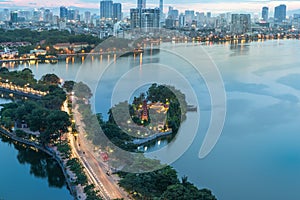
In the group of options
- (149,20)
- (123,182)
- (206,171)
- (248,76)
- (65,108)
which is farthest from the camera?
(149,20)

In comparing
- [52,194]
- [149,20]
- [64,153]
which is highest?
[149,20]

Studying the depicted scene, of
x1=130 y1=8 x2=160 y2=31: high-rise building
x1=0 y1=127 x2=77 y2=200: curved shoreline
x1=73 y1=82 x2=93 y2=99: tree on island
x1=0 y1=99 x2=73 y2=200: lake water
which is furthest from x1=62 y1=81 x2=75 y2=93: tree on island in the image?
x1=130 y1=8 x2=160 y2=31: high-rise building

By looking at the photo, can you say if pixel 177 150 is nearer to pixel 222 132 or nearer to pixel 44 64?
pixel 222 132

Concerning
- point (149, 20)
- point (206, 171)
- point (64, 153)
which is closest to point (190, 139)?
point (206, 171)

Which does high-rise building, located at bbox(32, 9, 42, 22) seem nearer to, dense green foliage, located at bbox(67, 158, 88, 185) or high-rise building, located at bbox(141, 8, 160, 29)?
high-rise building, located at bbox(141, 8, 160, 29)

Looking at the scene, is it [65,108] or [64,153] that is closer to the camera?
[64,153]

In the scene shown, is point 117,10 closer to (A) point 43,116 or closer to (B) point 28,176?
(A) point 43,116
